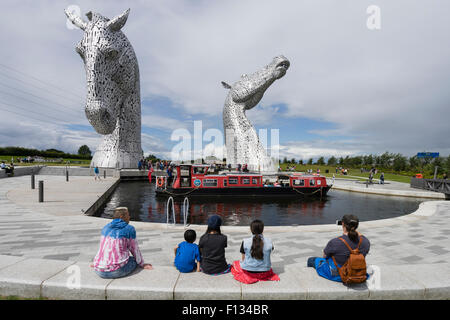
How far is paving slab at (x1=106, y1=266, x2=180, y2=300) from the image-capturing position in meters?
3.24

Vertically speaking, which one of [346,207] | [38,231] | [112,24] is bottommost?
[346,207]

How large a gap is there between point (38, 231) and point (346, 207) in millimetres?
16331

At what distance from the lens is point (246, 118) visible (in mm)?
33062

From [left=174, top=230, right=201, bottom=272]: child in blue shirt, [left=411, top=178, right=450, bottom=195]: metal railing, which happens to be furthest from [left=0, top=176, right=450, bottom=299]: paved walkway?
[left=411, top=178, right=450, bottom=195]: metal railing

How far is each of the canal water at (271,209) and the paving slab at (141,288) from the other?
25.3ft

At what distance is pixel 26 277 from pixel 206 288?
106 inches

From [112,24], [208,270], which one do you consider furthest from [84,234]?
[112,24]

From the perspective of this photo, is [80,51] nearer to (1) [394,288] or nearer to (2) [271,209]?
(2) [271,209]

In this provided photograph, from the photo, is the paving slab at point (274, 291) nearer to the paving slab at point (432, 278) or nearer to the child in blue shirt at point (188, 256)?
the child in blue shirt at point (188, 256)

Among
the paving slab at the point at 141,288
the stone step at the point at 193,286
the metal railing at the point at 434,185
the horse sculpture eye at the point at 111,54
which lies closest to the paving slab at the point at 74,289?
the stone step at the point at 193,286

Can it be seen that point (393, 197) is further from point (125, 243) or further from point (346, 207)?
point (125, 243)

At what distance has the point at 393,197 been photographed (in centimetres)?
1927
